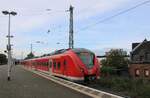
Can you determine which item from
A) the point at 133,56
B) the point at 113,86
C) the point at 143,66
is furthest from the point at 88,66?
the point at 133,56

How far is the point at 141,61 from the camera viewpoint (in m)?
70.6

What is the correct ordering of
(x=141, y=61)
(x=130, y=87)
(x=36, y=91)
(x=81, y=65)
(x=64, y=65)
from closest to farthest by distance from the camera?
(x=36, y=91) → (x=130, y=87) → (x=81, y=65) → (x=64, y=65) → (x=141, y=61)

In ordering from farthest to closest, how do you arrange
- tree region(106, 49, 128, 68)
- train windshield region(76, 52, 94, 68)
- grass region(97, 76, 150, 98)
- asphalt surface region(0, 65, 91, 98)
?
tree region(106, 49, 128, 68), train windshield region(76, 52, 94, 68), asphalt surface region(0, 65, 91, 98), grass region(97, 76, 150, 98)

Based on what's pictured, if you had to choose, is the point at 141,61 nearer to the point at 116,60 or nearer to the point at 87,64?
the point at 116,60

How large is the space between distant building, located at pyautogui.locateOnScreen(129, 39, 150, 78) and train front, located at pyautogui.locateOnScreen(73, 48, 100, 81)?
40936 millimetres

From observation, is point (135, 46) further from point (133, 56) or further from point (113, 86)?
point (113, 86)

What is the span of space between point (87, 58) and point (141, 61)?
46.7 m

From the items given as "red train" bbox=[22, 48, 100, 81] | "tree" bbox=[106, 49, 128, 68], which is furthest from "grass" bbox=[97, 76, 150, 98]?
"tree" bbox=[106, 49, 128, 68]

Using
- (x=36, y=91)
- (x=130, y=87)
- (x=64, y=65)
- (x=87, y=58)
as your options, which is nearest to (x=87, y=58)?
(x=87, y=58)

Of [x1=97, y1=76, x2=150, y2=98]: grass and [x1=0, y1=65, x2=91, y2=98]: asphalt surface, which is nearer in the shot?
[x1=97, y1=76, x2=150, y2=98]: grass

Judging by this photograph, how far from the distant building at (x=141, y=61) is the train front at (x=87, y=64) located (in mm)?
40936

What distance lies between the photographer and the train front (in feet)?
81.2

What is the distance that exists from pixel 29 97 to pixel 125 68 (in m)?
65.2

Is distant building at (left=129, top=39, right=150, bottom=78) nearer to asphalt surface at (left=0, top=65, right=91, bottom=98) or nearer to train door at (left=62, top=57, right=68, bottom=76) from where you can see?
train door at (left=62, top=57, right=68, bottom=76)
